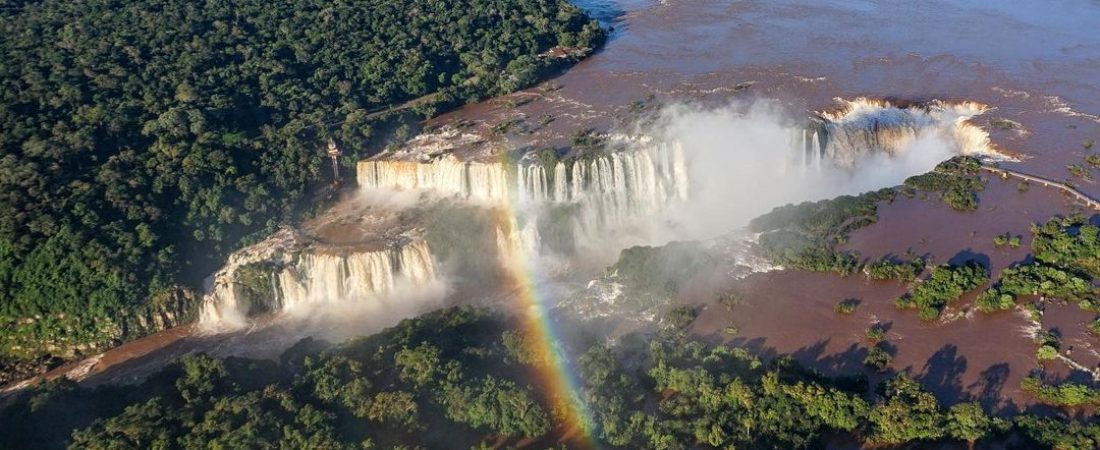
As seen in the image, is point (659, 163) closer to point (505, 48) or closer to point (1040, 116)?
point (505, 48)

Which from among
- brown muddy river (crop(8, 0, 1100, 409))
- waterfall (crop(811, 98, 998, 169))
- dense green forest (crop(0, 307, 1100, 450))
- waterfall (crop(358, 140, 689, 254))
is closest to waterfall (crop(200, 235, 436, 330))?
brown muddy river (crop(8, 0, 1100, 409))

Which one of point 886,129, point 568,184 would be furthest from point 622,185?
point 886,129

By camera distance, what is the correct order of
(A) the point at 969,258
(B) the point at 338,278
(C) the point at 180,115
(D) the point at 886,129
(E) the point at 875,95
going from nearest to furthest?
(A) the point at 969,258 < (B) the point at 338,278 < (C) the point at 180,115 < (D) the point at 886,129 < (E) the point at 875,95

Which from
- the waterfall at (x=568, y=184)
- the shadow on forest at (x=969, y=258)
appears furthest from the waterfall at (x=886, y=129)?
the shadow on forest at (x=969, y=258)

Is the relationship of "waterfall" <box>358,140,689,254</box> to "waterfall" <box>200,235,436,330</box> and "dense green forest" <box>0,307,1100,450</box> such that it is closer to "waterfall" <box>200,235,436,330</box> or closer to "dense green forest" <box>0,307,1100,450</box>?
"waterfall" <box>200,235,436,330</box>

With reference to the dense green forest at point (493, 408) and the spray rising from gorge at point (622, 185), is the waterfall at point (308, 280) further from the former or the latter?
the dense green forest at point (493, 408)

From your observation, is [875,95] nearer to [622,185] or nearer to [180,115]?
[622,185]

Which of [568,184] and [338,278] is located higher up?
[568,184]
